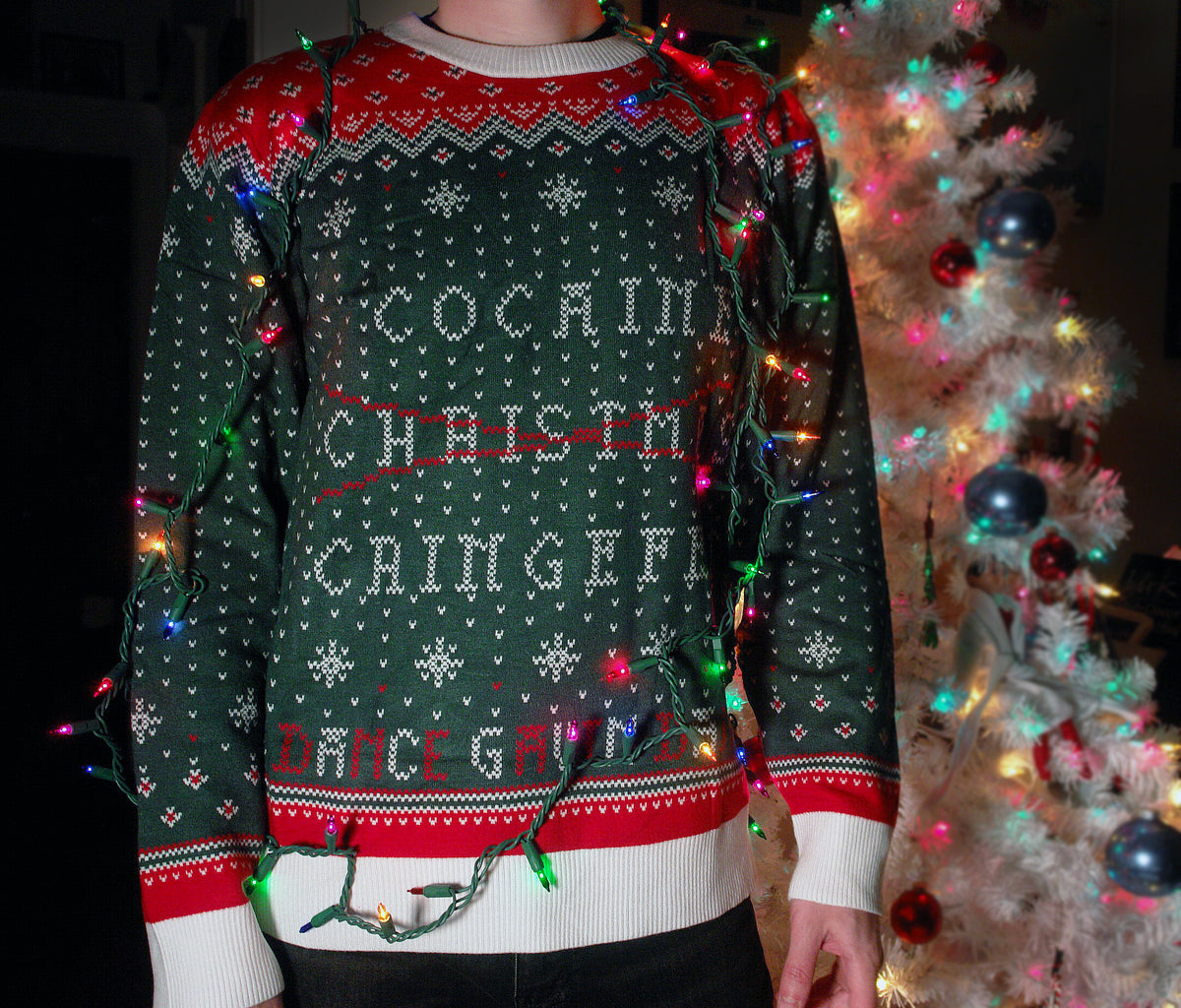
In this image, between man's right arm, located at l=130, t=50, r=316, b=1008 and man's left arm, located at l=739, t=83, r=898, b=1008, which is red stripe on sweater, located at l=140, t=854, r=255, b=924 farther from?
man's left arm, located at l=739, t=83, r=898, b=1008

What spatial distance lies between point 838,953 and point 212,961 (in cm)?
48

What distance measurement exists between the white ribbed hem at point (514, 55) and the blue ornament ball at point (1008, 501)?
1.94 ft

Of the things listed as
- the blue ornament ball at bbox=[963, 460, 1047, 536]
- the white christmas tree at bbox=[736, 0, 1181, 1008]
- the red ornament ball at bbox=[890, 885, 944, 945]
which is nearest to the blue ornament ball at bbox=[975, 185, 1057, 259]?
the white christmas tree at bbox=[736, 0, 1181, 1008]

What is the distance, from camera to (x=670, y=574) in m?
0.73


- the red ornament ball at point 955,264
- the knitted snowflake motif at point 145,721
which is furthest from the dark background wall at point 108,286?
the knitted snowflake motif at point 145,721

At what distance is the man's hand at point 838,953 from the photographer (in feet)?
2.40

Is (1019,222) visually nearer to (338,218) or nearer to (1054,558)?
(1054,558)

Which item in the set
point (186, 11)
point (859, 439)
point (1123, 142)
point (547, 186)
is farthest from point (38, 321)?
point (1123, 142)

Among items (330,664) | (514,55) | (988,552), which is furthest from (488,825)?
(988,552)

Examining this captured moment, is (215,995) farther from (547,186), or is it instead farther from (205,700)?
(547,186)

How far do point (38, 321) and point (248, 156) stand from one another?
176 cm

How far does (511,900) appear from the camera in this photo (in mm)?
682

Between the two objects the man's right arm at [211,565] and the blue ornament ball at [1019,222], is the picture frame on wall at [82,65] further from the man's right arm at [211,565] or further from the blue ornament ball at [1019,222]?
the blue ornament ball at [1019,222]

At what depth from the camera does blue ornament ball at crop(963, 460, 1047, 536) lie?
3.29ft
